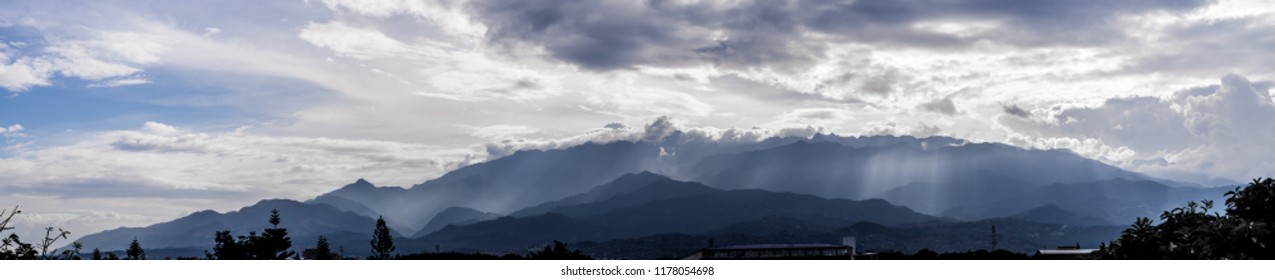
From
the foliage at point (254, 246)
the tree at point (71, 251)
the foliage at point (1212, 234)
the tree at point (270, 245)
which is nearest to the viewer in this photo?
the tree at point (71, 251)

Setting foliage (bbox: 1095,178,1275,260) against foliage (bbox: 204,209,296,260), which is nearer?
foliage (bbox: 1095,178,1275,260)

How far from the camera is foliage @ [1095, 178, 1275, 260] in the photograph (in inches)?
1102

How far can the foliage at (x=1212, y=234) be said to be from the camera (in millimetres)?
27984

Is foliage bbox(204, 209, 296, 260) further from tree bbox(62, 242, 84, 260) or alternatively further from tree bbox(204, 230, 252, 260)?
tree bbox(62, 242, 84, 260)

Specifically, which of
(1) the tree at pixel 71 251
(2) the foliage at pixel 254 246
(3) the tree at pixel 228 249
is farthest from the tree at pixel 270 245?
(1) the tree at pixel 71 251

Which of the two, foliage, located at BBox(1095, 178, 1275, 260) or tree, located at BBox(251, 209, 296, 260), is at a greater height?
tree, located at BBox(251, 209, 296, 260)

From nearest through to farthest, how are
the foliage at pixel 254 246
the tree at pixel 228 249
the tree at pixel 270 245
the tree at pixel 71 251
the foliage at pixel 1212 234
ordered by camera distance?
the tree at pixel 71 251
the foliage at pixel 1212 234
the tree at pixel 228 249
the foliage at pixel 254 246
the tree at pixel 270 245

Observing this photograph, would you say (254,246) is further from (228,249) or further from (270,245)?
(228,249)

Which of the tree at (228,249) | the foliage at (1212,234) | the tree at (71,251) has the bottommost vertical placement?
the tree at (71,251)

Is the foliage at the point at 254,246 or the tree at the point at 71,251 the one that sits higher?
the foliage at the point at 254,246

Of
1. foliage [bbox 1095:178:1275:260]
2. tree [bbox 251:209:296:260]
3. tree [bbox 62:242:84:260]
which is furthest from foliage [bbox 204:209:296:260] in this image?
foliage [bbox 1095:178:1275:260]

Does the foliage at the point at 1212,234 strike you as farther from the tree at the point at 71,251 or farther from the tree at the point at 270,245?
the tree at the point at 270,245
